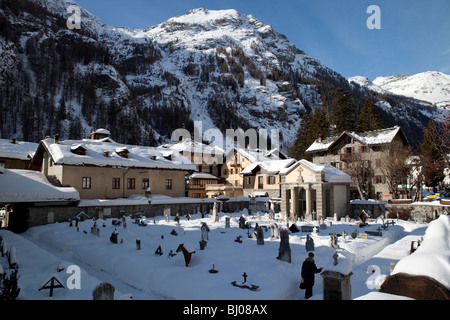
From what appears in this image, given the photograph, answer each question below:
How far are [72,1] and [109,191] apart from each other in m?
153

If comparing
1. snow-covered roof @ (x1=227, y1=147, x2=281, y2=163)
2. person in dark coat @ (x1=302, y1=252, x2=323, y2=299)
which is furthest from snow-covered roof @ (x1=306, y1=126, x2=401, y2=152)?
person in dark coat @ (x1=302, y1=252, x2=323, y2=299)

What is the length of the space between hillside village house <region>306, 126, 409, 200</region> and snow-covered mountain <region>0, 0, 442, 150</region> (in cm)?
6016

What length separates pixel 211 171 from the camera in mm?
62188

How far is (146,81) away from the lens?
130m

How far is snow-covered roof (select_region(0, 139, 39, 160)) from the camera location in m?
42.0

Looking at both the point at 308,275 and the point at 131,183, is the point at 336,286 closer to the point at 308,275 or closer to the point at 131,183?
the point at 308,275

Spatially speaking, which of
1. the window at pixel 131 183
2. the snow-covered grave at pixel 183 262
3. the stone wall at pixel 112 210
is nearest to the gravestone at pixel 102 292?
the snow-covered grave at pixel 183 262

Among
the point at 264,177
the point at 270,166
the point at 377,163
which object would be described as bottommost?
the point at 264,177

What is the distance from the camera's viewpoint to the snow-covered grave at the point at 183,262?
10922 millimetres

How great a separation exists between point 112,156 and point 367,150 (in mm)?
38219

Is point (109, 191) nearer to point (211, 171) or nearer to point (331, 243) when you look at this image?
point (331, 243)

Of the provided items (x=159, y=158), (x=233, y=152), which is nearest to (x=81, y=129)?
(x=233, y=152)

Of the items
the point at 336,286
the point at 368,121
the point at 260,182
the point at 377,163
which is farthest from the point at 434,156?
the point at 336,286

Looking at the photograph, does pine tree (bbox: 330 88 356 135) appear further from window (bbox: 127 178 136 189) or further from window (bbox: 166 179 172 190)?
window (bbox: 127 178 136 189)
